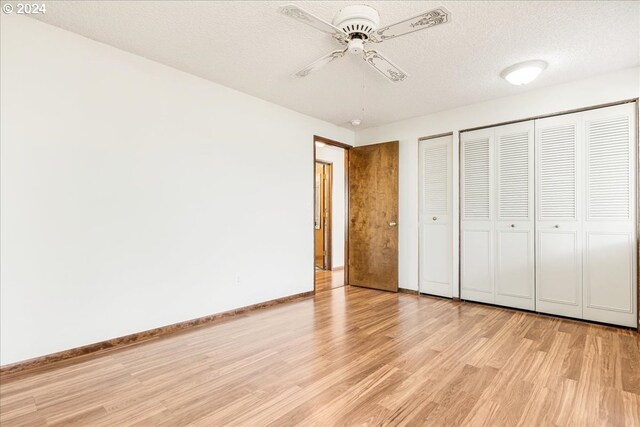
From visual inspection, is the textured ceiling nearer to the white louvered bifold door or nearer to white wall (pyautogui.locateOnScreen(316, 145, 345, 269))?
the white louvered bifold door

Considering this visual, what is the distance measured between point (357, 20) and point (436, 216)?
3.13 metres

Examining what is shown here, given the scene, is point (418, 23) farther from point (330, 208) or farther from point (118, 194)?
point (330, 208)

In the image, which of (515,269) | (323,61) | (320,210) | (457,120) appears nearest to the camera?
(323,61)

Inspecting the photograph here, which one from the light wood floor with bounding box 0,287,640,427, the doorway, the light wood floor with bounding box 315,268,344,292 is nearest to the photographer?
the light wood floor with bounding box 0,287,640,427

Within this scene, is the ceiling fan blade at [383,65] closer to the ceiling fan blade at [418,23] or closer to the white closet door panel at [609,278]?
the ceiling fan blade at [418,23]

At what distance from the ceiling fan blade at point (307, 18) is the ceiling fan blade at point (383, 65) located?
245 millimetres

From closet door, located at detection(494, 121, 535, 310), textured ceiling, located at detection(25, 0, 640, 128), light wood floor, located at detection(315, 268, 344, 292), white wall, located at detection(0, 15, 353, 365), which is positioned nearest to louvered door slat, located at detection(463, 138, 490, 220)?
closet door, located at detection(494, 121, 535, 310)

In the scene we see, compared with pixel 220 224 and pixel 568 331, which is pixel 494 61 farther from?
pixel 220 224

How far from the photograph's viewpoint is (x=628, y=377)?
2.25m

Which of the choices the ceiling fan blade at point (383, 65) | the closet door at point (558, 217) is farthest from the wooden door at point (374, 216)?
the ceiling fan blade at point (383, 65)

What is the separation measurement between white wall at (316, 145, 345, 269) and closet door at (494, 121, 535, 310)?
340cm

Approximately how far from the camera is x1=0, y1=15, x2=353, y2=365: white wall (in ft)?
7.79

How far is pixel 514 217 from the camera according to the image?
393 cm

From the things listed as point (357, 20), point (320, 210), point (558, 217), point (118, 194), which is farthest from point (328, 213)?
point (357, 20)
